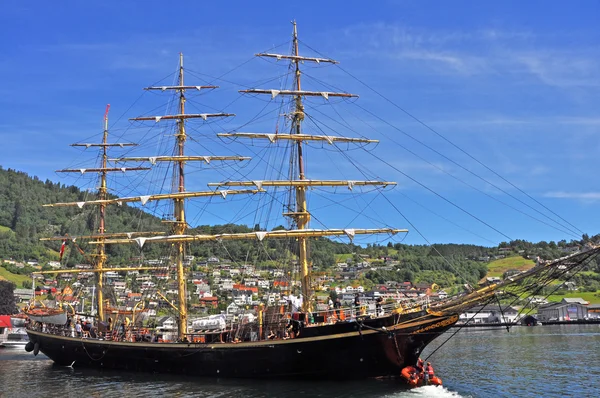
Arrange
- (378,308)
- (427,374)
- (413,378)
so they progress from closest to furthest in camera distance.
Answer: (413,378) < (427,374) < (378,308)

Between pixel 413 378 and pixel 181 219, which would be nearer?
Result: pixel 413 378

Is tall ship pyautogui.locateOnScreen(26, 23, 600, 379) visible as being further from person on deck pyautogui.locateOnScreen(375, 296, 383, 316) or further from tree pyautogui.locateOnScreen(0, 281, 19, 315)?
tree pyautogui.locateOnScreen(0, 281, 19, 315)

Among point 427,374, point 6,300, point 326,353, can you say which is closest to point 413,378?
point 427,374

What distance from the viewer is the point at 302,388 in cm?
3378

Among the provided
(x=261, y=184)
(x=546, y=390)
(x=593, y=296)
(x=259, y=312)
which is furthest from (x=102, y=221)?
(x=593, y=296)

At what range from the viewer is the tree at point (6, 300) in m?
115

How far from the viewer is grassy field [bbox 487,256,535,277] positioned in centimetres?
17575

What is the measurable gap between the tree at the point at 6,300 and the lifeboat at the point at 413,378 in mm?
100401

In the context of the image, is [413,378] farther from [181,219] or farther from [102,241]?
[102,241]

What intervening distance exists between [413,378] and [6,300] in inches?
4029

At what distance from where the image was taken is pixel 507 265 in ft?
606

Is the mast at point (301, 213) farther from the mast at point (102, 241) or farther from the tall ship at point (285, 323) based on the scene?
the mast at point (102, 241)

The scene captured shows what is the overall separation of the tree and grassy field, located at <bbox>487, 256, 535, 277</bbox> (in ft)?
391

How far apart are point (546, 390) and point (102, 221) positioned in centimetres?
4476
